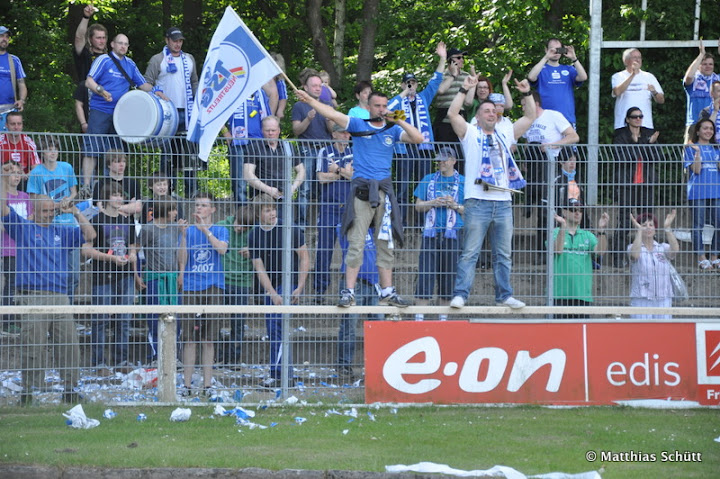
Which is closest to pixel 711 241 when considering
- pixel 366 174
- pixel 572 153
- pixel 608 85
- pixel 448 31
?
pixel 572 153

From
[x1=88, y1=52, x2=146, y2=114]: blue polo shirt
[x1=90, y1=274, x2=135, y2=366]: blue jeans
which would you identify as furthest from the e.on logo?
[x1=88, y1=52, x2=146, y2=114]: blue polo shirt

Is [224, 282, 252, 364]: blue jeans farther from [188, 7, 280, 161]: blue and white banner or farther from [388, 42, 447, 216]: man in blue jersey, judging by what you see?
[388, 42, 447, 216]: man in blue jersey

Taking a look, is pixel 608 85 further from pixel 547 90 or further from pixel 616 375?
pixel 616 375

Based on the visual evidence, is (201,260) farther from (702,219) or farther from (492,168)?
(702,219)

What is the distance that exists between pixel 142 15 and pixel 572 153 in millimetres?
15996

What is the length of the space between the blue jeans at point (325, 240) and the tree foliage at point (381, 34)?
9167 mm

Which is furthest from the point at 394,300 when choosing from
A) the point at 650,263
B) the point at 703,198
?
the point at 703,198

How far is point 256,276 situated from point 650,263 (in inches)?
164

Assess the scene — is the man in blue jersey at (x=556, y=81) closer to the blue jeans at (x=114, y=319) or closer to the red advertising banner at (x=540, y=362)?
the red advertising banner at (x=540, y=362)

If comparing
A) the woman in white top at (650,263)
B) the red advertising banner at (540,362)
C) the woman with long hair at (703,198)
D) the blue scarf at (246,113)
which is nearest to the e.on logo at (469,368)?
the red advertising banner at (540,362)

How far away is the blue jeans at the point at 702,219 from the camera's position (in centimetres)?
1167

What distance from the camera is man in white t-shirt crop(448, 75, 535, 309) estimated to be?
11.3 metres

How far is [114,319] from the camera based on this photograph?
11094 millimetres

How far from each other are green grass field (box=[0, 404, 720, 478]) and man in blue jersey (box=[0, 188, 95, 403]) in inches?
18.2
